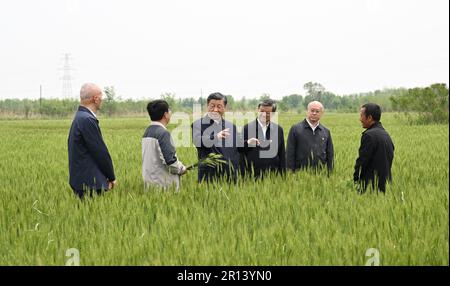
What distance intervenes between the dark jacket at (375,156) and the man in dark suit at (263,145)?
1.08m

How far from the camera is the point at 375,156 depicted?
5.08m

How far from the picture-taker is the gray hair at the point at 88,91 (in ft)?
15.3

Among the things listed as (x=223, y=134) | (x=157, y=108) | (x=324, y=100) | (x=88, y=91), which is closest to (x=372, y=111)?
(x=223, y=134)

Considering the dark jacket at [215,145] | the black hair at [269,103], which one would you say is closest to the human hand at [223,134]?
the dark jacket at [215,145]

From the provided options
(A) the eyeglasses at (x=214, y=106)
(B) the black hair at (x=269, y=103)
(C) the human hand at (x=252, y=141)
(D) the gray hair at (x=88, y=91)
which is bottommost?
(C) the human hand at (x=252, y=141)

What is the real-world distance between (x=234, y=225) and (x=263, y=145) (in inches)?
70.1

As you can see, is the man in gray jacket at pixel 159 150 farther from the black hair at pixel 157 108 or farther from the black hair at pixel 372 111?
the black hair at pixel 372 111

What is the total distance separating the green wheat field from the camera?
343 cm

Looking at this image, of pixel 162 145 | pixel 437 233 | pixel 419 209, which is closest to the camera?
pixel 437 233

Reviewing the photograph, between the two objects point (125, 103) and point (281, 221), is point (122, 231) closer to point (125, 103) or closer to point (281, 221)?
point (281, 221)
